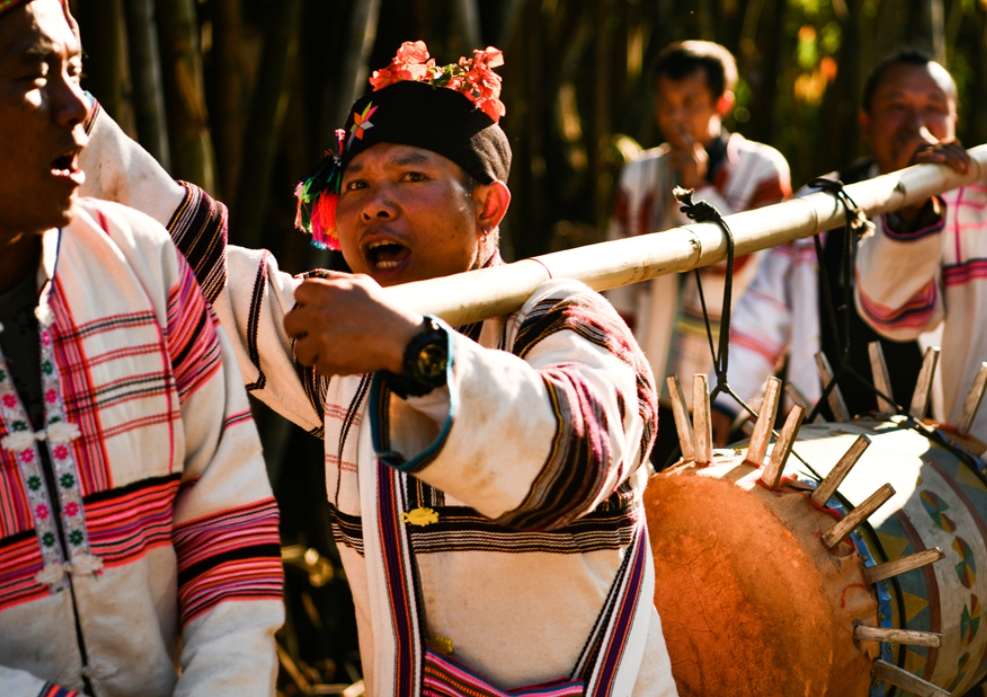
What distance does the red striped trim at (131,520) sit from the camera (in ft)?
4.64

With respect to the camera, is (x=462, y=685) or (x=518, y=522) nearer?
(x=518, y=522)

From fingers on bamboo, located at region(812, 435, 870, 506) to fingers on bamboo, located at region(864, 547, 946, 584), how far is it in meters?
0.16

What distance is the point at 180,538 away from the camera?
60.3 inches

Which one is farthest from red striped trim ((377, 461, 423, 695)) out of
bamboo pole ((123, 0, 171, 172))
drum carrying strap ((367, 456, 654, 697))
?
bamboo pole ((123, 0, 171, 172))

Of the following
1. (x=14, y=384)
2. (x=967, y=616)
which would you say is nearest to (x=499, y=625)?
(x=14, y=384)

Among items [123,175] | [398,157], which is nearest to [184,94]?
[123,175]

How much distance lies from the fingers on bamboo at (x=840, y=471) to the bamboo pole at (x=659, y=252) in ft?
1.40

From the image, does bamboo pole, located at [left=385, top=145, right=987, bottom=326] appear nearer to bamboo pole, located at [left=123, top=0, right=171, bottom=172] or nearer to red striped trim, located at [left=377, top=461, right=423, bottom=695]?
red striped trim, located at [left=377, top=461, right=423, bottom=695]

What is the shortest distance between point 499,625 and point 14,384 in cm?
79

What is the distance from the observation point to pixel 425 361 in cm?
136

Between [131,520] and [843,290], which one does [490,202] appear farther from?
[843,290]

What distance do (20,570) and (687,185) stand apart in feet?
11.0

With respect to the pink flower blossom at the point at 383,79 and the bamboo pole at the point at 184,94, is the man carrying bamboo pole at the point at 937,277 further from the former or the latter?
the bamboo pole at the point at 184,94

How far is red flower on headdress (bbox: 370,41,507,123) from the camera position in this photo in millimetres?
2152
